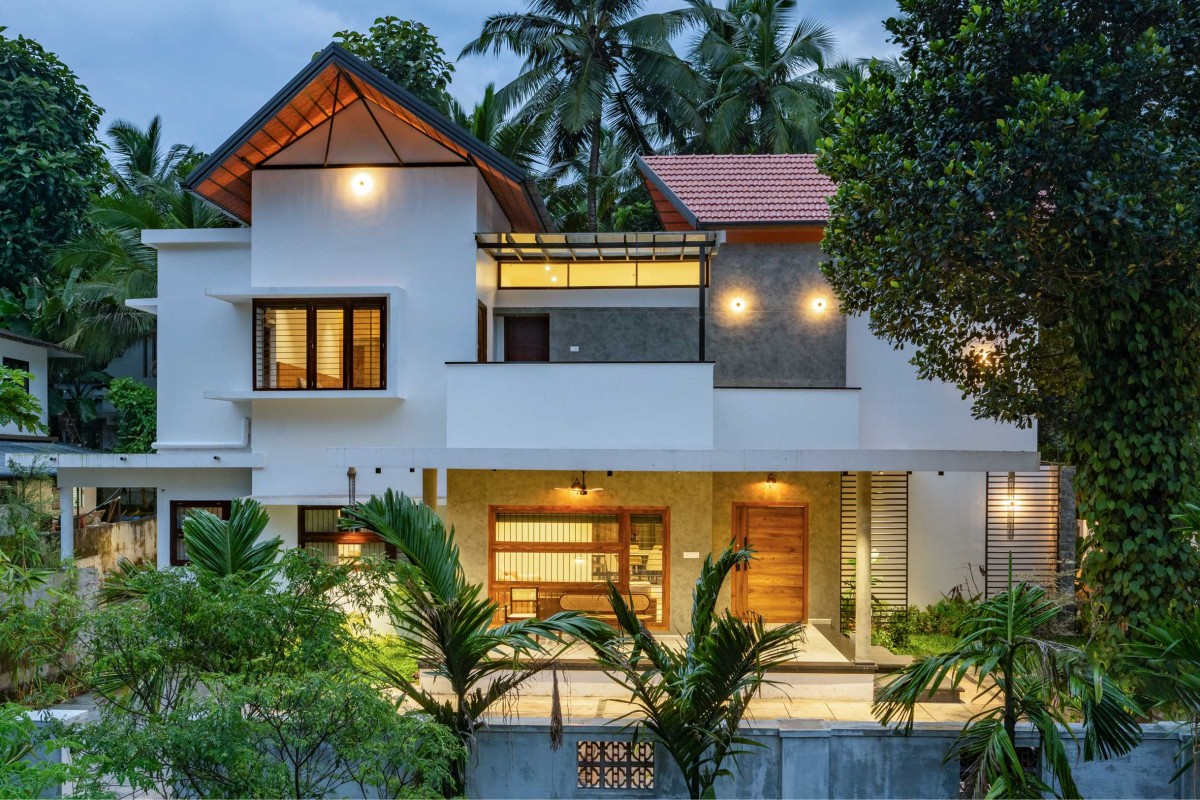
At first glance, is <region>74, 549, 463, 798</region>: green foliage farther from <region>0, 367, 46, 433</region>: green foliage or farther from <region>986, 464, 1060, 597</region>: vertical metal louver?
<region>986, 464, 1060, 597</region>: vertical metal louver

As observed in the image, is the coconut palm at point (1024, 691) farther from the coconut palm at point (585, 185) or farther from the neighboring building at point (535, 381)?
the coconut palm at point (585, 185)

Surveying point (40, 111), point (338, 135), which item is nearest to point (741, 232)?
point (338, 135)

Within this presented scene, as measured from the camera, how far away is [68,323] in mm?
24781

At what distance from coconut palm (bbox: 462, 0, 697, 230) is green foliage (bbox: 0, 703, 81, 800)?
20428 mm

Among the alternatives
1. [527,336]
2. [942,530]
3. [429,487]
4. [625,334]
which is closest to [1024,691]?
[942,530]

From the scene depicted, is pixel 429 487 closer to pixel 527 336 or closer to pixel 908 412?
pixel 527 336

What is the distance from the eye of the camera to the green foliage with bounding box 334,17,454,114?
21.8 meters

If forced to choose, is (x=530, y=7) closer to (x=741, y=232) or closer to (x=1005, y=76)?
(x=741, y=232)

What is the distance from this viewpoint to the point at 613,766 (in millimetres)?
7910

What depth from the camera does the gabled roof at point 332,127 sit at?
1223cm

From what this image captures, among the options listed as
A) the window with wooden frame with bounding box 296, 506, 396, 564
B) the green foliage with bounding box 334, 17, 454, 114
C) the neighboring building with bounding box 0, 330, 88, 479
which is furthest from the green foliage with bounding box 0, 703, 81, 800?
the green foliage with bounding box 334, 17, 454, 114

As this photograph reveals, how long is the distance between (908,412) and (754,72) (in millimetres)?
16923

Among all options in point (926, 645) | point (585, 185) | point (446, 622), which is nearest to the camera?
point (446, 622)

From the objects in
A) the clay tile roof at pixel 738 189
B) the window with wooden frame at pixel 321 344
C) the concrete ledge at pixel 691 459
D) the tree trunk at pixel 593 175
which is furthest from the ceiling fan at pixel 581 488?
the tree trunk at pixel 593 175
